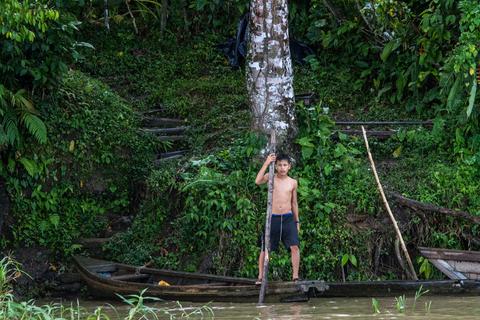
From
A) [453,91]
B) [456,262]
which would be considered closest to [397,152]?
[453,91]

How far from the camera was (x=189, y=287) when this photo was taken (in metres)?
10.3

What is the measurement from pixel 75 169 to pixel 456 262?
5.39 meters

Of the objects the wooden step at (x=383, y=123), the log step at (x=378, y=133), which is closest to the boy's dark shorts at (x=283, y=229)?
the wooden step at (x=383, y=123)

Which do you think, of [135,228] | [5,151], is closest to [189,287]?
[135,228]

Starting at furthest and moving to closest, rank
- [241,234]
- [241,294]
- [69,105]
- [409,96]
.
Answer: [409,96] → [69,105] → [241,234] → [241,294]

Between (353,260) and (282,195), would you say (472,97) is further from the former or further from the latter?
(282,195)

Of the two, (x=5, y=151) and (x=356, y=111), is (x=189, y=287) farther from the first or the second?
(x=356, y=111)

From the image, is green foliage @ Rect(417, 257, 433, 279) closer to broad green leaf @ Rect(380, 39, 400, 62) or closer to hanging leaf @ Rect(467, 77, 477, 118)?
hanging leaf @ Rect(467, 77, 477, 118)

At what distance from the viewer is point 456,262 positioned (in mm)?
10445

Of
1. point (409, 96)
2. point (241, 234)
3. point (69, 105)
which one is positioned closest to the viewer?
point (241, 234)

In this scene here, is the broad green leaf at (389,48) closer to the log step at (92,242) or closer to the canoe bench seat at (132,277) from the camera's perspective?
the log step at (92,242)

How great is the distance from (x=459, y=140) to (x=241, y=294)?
3868mm

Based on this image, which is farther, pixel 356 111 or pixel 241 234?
pixel 356 111

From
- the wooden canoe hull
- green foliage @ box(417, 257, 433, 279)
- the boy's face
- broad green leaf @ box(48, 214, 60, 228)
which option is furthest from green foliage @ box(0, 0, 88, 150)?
green foliage @ box(417, 257, 433, 279)
